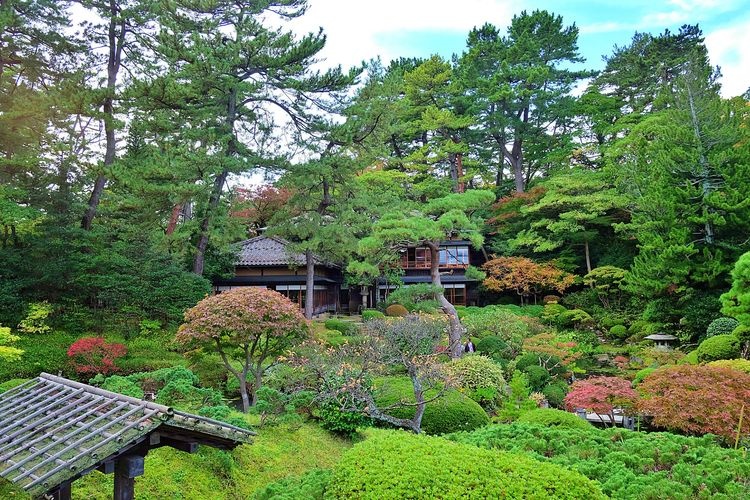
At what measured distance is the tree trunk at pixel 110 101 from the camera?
16203 mm

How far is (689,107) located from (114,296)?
21.4 metres

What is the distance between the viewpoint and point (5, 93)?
51.0 ft

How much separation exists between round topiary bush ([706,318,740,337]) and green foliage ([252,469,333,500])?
48.2 feet

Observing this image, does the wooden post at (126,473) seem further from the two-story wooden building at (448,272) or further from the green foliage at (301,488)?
the two-story wooden building at (448,272)

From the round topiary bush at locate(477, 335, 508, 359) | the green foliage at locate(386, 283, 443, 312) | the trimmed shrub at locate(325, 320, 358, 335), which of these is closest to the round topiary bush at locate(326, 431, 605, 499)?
the green foliage at locate(386, 283, 443, 312)

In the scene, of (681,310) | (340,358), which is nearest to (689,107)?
(681,310)

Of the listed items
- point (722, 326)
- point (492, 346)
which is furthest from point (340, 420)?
point (722, 326)

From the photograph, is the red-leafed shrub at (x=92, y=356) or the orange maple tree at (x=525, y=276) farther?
the orange maple tree at (x=525, y=276)

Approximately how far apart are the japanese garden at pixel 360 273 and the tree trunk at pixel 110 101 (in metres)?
0.11

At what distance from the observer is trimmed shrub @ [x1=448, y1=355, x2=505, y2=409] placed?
11.2m

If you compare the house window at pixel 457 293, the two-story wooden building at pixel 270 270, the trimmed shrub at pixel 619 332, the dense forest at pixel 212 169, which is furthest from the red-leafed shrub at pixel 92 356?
the house window at pixel 457 293

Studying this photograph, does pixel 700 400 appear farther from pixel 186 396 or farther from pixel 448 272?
pixel 448 272

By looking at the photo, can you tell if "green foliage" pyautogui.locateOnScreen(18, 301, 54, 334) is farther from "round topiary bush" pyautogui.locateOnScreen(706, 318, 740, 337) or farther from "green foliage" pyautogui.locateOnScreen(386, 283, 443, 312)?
"round topiary bush" pyautogui.locateOnScreen(706, 318, 740, 337)

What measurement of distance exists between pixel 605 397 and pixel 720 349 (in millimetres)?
6047
